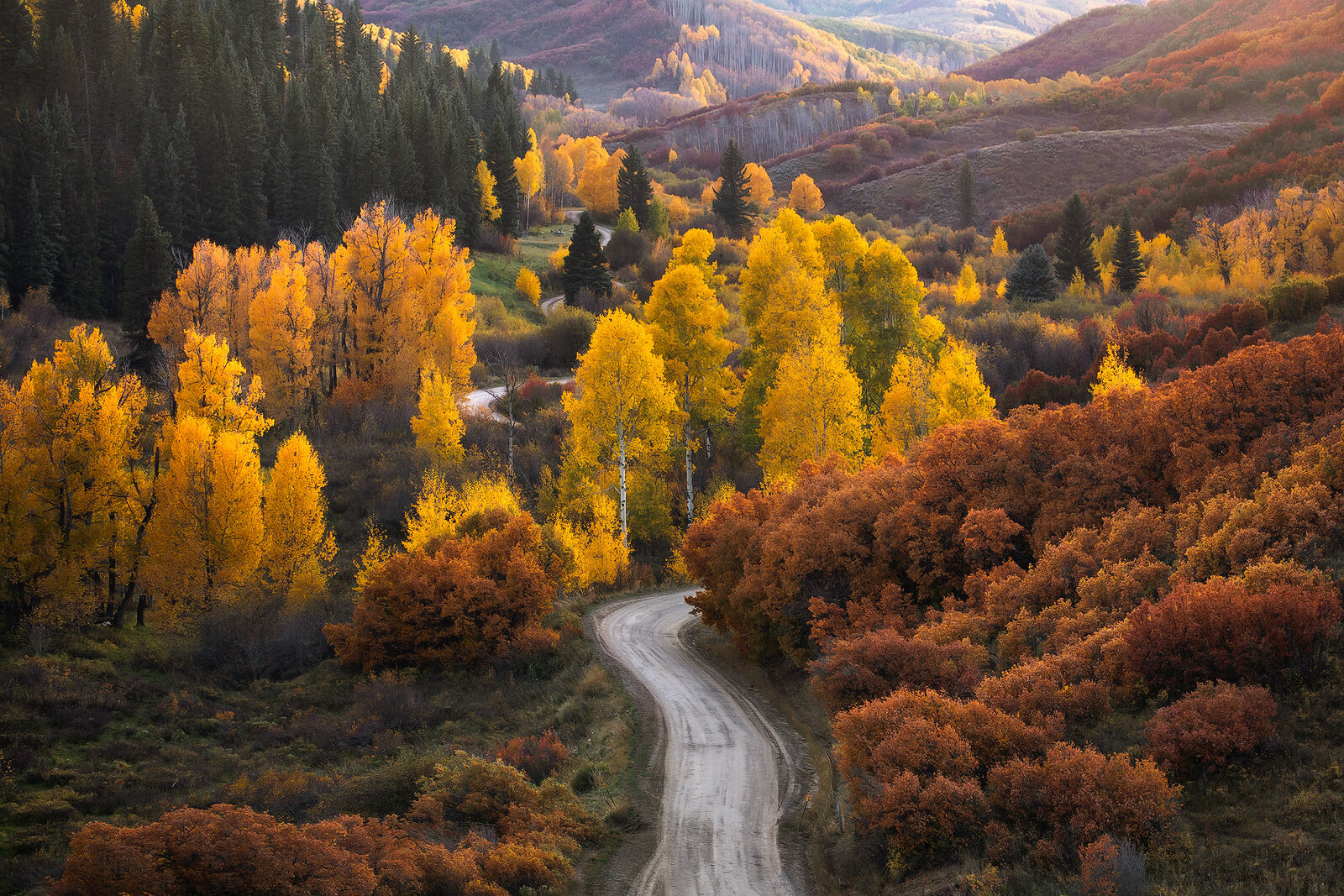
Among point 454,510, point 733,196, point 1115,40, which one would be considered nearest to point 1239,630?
point 454,510

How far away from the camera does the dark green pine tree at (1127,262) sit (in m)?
70.1

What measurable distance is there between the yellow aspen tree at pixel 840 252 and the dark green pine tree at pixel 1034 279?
31548 mm

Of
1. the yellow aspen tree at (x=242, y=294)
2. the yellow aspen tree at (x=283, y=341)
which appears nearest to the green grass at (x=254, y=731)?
the yellow aspen tree at (x=283, y=341)

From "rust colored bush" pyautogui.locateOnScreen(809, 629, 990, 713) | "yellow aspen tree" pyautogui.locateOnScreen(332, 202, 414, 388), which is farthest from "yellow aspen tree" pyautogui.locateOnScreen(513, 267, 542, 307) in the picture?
"rust colored bush" pyautogui.locateOnScreen(809, 629, 990, 713)

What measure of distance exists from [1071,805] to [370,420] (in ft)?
169

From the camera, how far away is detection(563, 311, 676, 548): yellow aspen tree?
37156 mm

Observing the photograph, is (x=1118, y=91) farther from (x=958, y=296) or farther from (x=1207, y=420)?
(x=1207, y=420)

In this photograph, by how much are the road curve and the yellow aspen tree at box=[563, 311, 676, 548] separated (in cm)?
1072

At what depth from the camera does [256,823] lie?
1327 centimetres

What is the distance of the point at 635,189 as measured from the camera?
100062mm

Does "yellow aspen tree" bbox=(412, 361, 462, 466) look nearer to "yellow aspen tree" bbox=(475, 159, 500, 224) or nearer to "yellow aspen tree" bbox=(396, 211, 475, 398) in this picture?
"yellow aspen tree" bbox=(396, 211, 475, 398)

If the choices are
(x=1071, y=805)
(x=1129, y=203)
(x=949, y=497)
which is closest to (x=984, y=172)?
(x=1129, y=203)

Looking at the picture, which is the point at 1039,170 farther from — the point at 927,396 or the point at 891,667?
the point at 891,667

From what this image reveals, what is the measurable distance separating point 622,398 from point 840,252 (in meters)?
15.8
